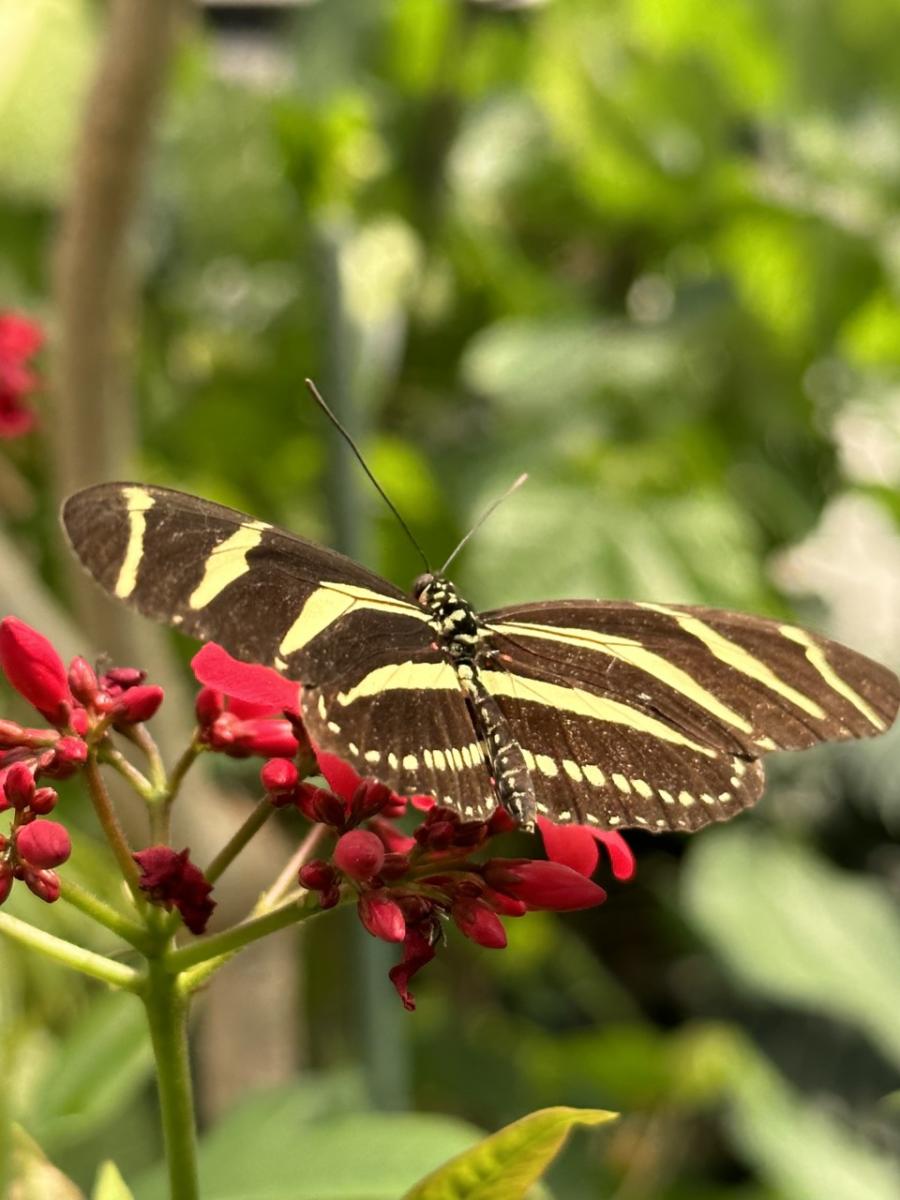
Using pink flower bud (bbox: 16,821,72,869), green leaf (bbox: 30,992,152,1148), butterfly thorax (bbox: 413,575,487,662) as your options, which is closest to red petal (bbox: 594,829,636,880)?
butterfly thorax (bbox: 413,575,487,662)

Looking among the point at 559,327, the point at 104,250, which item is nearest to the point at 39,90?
the point at 104,250

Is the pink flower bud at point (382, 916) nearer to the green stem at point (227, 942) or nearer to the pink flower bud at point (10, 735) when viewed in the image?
the green stem at point (227, 942)

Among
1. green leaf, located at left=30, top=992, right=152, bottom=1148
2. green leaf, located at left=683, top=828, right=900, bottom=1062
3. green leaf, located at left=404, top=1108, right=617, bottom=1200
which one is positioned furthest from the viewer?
green leaf, located at left=683, top=828, right=900, bottom=1062

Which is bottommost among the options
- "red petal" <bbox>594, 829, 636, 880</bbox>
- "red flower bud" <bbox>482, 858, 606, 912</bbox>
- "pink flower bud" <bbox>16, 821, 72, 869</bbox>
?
"pink flower bud" <bbox>16, 821, 72, 869</bbox>

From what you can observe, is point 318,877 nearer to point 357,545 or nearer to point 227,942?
point 227,942

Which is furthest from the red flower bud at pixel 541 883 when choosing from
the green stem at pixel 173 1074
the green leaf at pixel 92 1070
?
the green leaf at pixel 92 1070

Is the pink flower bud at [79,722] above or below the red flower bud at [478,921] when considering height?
below

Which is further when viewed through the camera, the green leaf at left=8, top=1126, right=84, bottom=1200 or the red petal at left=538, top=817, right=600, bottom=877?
the red petal at left=538, top=817, right=600, bottom=877

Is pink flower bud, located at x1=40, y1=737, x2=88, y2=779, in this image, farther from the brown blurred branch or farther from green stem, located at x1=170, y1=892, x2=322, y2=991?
the brown blurred branch
